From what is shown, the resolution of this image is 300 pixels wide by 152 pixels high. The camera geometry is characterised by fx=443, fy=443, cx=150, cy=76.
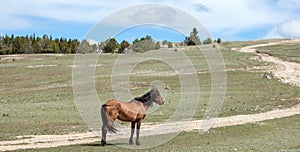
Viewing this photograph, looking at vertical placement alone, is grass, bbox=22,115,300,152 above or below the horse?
below

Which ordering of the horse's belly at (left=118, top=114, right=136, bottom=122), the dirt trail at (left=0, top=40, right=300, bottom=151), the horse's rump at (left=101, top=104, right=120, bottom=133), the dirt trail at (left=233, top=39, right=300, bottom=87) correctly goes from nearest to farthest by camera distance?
the horse's rump at (left=101, top=104, right=120, bottom=133), the horse's belly at (left=118, top=114, right=136, bottom=122), the dirt trail at (left=0, top=40, right=300, bottom=151), the dirt trail at (left=233, top=39, right=300, bottom=87)

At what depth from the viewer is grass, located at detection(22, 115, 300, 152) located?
2325 centimetres

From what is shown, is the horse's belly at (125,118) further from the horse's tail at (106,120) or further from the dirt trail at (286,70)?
the dirt trail at (286,70)

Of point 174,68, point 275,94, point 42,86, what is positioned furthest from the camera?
point 174,68

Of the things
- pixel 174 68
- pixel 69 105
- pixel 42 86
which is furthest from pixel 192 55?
pixel 69 105

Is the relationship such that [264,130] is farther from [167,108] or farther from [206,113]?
[167,108]

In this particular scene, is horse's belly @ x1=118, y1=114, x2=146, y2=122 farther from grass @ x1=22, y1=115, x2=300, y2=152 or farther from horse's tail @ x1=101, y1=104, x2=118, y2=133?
grass @ x1=22, y1=115, x2=300, y2=152

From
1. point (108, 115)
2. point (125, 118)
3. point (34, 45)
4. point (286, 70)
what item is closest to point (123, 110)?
point (125, 118)

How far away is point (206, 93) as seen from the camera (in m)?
57.7

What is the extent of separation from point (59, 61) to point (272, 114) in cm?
6274

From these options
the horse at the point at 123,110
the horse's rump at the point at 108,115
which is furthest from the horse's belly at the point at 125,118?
the horse's rump at the point at 108,115

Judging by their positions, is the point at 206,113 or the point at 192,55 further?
the point at 192,55

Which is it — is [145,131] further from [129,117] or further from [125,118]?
[125,118]

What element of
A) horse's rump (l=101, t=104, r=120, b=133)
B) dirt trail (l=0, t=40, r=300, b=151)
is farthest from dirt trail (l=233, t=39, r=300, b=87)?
horse's rump (l=101, t=104, r=120, b=133)
